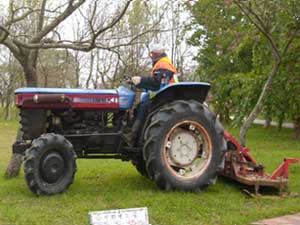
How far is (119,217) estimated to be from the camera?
17.1ft

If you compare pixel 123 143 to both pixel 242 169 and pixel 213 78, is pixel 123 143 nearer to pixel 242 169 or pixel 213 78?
pixel 242 169

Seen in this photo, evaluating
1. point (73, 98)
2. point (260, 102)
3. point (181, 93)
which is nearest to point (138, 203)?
point (73, 98)

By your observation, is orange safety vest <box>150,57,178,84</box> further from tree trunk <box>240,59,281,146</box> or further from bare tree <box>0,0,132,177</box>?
tree trunk <box>240,59,281,146</box>

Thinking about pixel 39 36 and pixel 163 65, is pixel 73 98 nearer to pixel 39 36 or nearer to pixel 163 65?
pixel 163 65

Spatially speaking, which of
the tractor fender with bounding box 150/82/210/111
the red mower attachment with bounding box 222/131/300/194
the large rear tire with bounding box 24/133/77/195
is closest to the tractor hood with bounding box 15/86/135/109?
the tractor fender with bounding box 150/82/210/111

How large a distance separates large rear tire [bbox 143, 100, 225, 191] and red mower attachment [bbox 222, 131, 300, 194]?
0.38 m

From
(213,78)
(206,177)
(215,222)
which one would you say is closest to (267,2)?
(206,177)

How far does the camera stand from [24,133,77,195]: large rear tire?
6.47 m

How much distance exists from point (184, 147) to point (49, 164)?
6.69 feet

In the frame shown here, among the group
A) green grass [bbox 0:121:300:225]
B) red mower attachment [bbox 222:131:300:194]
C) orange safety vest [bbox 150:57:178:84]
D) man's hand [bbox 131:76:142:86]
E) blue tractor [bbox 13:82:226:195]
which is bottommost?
green grass [bbox 0:121:300:225]

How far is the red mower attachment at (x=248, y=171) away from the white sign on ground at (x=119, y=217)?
260cm

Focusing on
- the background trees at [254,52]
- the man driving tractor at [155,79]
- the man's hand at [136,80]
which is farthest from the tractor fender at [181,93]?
the background trees at [254,52]

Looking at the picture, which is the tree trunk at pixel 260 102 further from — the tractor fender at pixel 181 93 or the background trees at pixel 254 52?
the tractor fender at pixel 181 93

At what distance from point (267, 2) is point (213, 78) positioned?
1732 centimetres
